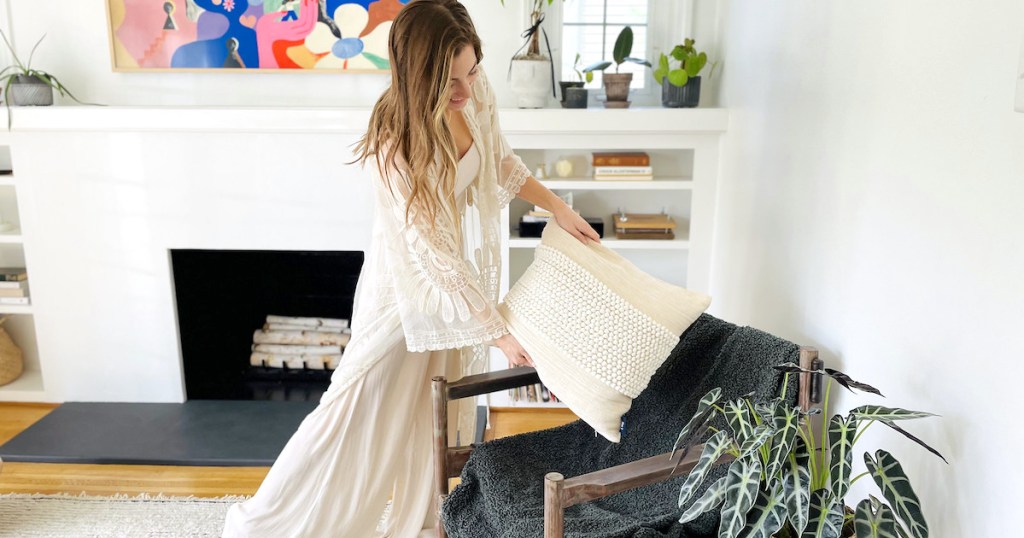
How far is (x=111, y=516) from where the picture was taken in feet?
7.46

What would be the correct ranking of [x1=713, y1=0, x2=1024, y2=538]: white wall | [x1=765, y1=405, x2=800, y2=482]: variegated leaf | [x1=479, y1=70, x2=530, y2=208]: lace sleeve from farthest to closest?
[x1=479, y1=70, x2=530, y2=208]: lace sleeve, [x1=765, y1=405, x2=800, y2=482]: variegated leaf, [x1=713, y1=0, x2=1024, y2=538]: white wall

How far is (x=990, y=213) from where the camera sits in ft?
3.52

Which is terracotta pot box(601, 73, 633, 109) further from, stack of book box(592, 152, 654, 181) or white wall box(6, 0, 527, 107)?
white wall box(6, 0, 527, 107)

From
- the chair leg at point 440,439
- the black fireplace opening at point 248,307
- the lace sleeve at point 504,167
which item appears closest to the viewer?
the chair leg at point 440,439

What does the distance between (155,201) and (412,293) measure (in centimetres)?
171

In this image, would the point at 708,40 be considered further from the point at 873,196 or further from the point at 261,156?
the point at 261,156

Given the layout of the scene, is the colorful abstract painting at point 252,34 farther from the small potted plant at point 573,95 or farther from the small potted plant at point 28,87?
the small potted plant at point 573,95

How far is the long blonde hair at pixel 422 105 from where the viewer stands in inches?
55.7

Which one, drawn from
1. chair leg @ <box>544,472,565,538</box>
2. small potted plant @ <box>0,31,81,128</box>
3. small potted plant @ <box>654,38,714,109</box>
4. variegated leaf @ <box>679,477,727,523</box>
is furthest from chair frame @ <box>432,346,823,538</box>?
small potted plant @ <box>0,31,81,128</box>

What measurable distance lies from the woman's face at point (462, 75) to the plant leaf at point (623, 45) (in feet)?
4.20

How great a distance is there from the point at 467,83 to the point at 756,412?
2.78ft

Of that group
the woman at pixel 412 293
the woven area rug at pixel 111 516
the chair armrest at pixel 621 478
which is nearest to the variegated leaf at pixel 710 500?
the chair armrest at pixel 621 478

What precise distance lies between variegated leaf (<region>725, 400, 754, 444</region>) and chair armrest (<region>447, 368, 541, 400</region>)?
1.62 ft

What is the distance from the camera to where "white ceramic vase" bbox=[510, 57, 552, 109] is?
264cm
